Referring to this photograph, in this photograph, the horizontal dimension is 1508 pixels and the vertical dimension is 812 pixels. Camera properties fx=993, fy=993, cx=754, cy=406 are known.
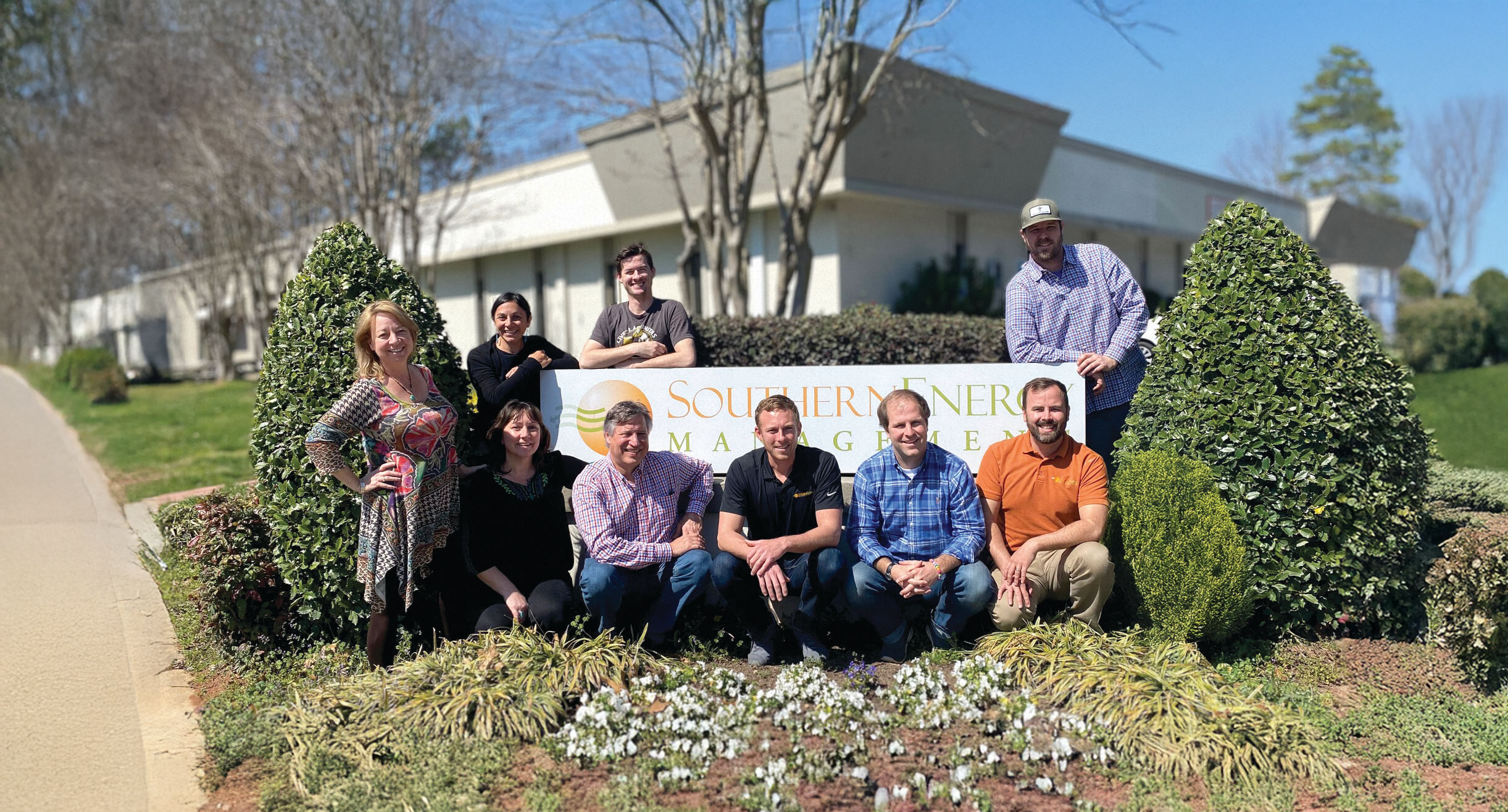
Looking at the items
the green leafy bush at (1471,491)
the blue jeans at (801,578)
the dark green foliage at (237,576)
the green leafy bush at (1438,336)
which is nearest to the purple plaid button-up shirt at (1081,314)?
the blue jeans at (801,578)

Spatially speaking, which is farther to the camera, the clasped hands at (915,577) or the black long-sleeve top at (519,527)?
the black long-sleeve top at (519,527)

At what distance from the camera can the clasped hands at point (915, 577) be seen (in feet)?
14.0

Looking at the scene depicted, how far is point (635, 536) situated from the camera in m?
4.49

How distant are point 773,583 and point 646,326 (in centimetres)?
196

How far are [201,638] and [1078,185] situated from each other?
19.9 metres

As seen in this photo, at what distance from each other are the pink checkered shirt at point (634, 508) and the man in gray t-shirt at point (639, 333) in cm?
112

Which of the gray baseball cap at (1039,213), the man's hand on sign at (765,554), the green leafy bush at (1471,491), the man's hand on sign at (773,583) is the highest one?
the gray baseball cap at (1039,213)

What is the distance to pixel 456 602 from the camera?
457cm

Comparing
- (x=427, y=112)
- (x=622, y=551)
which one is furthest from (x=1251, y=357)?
(x=427, y=112)

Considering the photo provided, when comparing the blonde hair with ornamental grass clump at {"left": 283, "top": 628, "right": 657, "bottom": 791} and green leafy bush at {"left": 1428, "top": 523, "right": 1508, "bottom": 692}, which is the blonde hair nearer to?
ornamental grass clump at {"left": 283, "top": 628, "right": 657, "bottom": 791}

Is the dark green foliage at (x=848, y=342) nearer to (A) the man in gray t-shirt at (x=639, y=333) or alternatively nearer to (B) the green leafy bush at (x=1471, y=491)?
(A) the man in gray t-shirt at (x=639, y=333)


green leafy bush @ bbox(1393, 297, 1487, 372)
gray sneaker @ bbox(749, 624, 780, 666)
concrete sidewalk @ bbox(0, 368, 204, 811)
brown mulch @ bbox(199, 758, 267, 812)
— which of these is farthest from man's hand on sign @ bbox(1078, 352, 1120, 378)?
green leafy bush @ bbox(1393, 297, 1487, 372)

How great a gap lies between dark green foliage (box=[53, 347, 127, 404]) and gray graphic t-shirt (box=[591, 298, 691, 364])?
731 inches

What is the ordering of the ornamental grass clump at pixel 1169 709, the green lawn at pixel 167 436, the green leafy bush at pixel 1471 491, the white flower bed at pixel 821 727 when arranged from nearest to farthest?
the white flower bed at pixel 821 727
the ornamental grass clump at pixel 1169 709
the green leafy bush at pixel 1471 491
the green lawn at pixel 167 436
